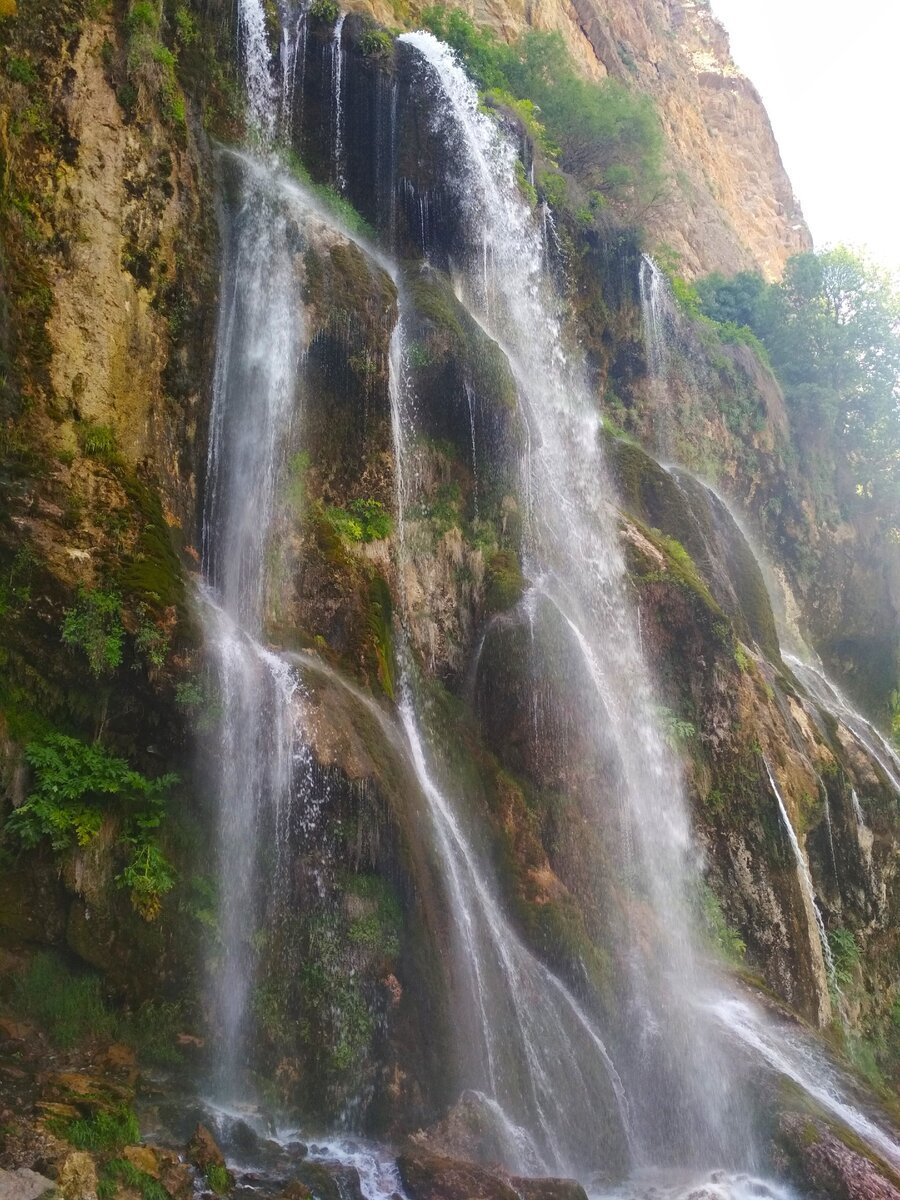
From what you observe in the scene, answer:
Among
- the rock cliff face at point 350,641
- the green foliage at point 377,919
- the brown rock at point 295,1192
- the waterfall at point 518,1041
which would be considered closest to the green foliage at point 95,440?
the rock cliff face at point 350,641

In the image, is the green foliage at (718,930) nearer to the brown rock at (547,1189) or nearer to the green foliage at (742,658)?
the green foliage at (742,658)

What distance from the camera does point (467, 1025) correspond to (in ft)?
26.0

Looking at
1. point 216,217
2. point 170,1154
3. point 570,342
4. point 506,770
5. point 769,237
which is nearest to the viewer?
point 170,1154

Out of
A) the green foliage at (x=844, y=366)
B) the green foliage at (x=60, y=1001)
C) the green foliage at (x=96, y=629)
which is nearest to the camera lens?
the green foliage at (x=60, y=1001)

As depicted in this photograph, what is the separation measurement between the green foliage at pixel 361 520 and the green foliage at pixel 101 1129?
6.28 m

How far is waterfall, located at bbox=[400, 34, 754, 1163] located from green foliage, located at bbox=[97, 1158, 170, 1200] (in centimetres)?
469

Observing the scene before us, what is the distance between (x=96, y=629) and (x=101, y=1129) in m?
3.77

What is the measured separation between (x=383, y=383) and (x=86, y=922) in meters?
7.03

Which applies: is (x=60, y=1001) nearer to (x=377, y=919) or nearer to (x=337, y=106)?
(x=377, y=919)

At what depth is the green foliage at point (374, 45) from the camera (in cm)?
1466

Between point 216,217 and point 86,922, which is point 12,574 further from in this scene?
point 216,217

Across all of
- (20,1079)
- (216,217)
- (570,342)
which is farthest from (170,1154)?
(570,342)

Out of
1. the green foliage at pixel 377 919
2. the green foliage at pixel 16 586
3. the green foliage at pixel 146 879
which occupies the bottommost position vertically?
the green foliage at pixel 377 919

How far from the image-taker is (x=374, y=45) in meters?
14.7
